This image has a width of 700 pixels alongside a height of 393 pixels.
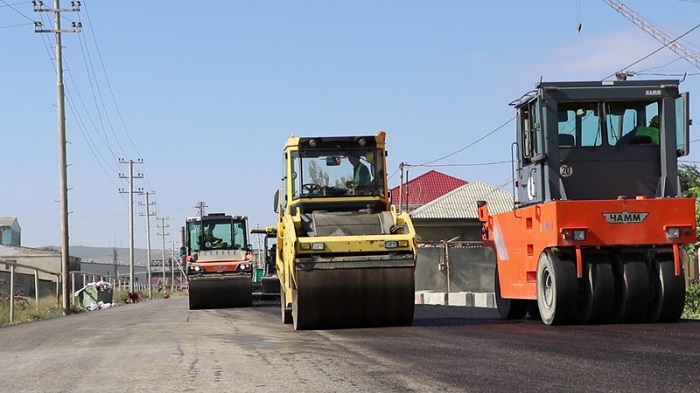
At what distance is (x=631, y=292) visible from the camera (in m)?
13.6

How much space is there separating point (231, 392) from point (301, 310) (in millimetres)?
7126

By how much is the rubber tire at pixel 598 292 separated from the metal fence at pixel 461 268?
22474 millimetres

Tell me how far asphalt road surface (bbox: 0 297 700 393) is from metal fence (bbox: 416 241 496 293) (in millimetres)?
22464

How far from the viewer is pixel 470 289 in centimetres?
3684

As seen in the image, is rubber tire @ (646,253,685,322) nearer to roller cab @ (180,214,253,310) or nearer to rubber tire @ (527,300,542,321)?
rubber tire @ (527,300,542,321)

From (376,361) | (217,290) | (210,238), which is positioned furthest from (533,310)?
(210,238)

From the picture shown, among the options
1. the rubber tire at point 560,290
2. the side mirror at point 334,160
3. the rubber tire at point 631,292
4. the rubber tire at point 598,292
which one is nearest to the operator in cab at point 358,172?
the side mirror at point 334,160

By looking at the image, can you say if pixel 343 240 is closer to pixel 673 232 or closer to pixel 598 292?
pixel 598 292

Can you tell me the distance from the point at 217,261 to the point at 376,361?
21.0 metres

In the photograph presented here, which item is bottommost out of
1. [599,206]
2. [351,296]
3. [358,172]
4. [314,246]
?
[351,296]

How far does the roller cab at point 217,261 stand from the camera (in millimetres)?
29625

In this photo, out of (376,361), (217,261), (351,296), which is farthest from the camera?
(217,261)

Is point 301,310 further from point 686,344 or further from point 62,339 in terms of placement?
point 686,344

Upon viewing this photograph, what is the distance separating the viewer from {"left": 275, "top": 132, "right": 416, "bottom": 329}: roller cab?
14688 mm
